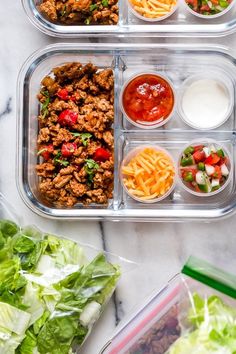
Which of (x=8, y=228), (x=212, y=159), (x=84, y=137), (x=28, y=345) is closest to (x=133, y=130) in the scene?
(x=84, y=137)

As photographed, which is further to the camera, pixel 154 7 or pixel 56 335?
pixel 154 7

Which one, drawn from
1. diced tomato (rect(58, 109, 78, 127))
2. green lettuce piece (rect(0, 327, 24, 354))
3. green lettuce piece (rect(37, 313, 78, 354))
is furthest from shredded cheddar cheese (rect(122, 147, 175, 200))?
green lettuce piece (rect(0, 327, 24, 354))

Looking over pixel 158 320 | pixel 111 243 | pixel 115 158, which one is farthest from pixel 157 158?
pixel 158 320

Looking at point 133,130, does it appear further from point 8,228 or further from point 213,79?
point 8,228

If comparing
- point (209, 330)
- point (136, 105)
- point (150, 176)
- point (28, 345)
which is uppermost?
point (136, 105)

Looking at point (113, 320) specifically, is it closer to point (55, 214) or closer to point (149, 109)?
point (55, 214)

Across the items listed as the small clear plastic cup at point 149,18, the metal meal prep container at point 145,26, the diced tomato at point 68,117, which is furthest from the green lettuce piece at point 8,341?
the small clear plastic cup at point 149,18

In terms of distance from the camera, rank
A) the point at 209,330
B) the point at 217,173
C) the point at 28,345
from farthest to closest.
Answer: the point at 217,173 < the point at 28,345 < the point at 209,330

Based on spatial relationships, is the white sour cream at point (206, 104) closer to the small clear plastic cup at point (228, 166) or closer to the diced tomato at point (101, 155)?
the small clear plastic cup at point (228, 166)
